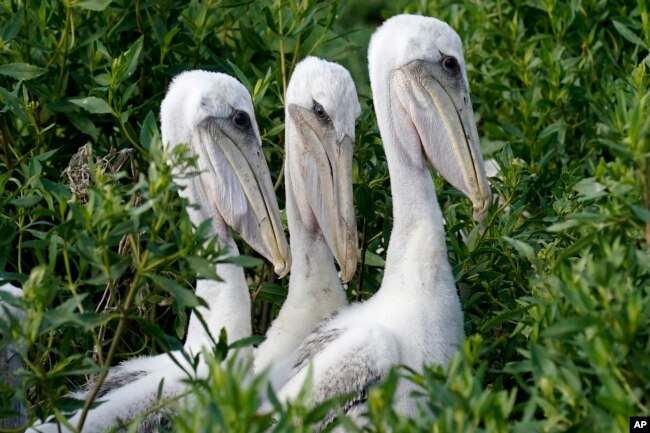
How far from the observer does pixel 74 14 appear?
6.76 meters

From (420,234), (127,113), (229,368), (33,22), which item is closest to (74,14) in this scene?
(33,22)

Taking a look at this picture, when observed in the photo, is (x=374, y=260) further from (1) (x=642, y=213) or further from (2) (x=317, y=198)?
(1) (x=642, y=213)

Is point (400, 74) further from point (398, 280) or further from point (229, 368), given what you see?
point (229, 368)

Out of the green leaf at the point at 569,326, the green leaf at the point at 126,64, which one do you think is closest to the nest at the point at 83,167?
the green leaf at the point at 126,64

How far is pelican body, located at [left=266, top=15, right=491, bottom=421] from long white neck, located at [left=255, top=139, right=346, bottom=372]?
170mm

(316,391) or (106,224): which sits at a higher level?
(106,224)

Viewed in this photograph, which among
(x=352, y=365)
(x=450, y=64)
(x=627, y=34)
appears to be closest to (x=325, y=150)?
(x=450, y=64)

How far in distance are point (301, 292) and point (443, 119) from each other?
0.90m

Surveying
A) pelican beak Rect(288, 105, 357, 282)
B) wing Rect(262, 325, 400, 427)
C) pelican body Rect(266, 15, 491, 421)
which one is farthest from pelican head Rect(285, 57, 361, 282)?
wing Rect(262, 325, 400, 427)

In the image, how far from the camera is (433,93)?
→ 5840 millimetres

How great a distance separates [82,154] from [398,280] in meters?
1.40

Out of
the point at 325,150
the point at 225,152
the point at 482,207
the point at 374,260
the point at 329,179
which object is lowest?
the point at 374,260

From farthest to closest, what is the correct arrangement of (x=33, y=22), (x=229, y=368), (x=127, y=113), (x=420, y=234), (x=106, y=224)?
(x=33, y=22)
(x=127, y=113)
(x=420, y=234)
(x=106, y=224)
(x=229, y=368)

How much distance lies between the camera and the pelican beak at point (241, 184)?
5859mm
